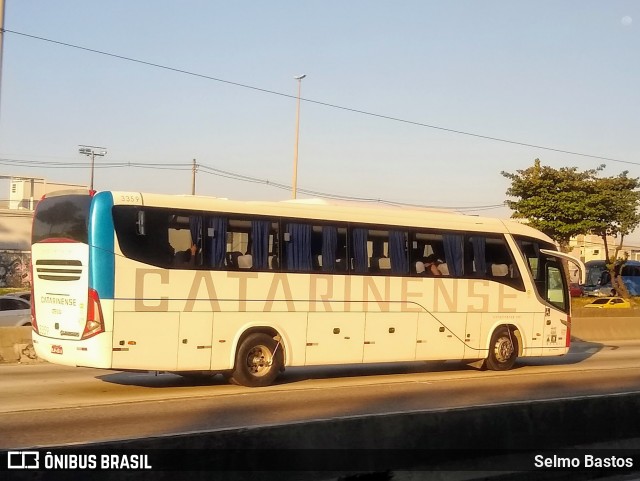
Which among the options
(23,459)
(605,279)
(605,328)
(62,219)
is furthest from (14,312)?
(605,279)

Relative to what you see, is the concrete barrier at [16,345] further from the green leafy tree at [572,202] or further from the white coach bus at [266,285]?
the green leafy tree at [572,202]

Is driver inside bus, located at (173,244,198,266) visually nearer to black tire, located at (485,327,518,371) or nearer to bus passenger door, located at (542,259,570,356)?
black tire, located at (485,327,518,371)

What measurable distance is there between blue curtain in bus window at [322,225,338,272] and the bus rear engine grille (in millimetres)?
4561

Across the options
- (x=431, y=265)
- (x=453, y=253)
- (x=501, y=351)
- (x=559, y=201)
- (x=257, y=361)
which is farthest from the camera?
(x=559, y=201)

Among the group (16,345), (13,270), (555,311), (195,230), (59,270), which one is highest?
(195,230)

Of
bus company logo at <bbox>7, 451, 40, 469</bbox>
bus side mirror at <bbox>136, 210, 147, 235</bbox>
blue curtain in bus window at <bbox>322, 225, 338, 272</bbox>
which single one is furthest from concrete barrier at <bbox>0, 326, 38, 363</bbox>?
bus company logo at <bbox>7, 451, 40, 469</bbox>

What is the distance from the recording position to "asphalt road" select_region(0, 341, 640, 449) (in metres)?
11.0

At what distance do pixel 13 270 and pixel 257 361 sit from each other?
156 feet

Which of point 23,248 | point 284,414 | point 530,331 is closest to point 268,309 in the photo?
point 284,414

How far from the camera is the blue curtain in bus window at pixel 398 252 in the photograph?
1750 cm

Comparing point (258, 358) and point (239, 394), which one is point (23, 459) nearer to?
point (239, 394)

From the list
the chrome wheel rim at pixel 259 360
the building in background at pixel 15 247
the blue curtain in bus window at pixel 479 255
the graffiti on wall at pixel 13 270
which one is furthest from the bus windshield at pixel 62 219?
the graffiti on wall at pixel 13 270

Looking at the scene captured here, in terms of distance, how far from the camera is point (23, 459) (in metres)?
5.11

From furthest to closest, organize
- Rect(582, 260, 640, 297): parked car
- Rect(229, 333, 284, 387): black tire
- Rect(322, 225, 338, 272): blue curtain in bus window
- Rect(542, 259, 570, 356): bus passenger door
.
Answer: Rect(582, 260, 640, 297): parked car → Rect(542, 259, 570, 356): bus passenger door → Rect(322, 225, 338, 272): blue curtain in bus window → Rect(229, 333, 284, 387): black tire
